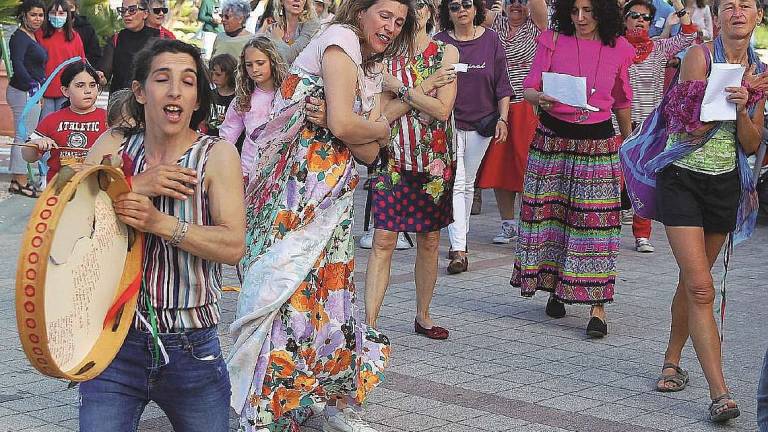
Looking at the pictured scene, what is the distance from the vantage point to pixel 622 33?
7.16 m

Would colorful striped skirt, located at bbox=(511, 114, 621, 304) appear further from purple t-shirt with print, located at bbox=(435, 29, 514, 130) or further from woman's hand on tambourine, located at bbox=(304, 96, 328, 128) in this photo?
woman's hand on tambourine, located at bbox=(304, 96, 328, 128)

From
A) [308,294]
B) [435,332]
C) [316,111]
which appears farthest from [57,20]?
[308,294]

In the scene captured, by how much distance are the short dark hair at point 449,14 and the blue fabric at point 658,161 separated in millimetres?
3151

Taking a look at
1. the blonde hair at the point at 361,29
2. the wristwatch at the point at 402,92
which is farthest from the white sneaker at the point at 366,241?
the blonde hair at the point at 361,29

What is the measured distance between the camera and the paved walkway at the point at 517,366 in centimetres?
543

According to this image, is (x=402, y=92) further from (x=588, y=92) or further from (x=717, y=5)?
(x=717, y=5)

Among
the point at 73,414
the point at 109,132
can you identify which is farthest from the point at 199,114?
the point at 73,414

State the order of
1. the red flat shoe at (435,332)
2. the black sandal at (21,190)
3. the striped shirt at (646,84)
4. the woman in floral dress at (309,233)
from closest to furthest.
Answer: the woman in floral dress at (309,233), the red flat shoe at (435,332), the striped shirt at (646,84), the black sandal at (21,190)

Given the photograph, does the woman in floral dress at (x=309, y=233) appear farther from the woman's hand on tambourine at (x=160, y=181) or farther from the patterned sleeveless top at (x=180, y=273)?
the woman's hand on tambourine at (x=160, y=181)

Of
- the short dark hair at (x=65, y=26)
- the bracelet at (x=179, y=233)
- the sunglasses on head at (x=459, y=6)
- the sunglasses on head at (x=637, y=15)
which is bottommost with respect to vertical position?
the bracelet at (x=179, y=233)

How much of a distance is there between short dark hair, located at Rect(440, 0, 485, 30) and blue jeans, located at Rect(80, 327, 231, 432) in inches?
222

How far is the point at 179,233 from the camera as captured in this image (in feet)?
11.0

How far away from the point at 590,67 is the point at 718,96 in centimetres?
183

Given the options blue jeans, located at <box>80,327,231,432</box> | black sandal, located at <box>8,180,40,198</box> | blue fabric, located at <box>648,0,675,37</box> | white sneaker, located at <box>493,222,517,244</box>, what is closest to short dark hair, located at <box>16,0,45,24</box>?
black sandal, located at <box>8,180,40,198</box>
